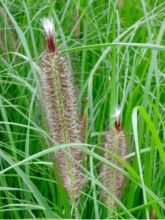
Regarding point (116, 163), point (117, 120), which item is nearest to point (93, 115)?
point (116, 163)

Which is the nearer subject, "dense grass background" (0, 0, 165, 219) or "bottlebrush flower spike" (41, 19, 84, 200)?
"bottlebrush flower spike" (41, 19, 84, 200)

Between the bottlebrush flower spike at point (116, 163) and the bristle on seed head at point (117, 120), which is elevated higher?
the bristle on seed head at point (117, 120)

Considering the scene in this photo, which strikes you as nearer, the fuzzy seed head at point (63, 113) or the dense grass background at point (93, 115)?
the fuzzy seed head at point (63, 113)

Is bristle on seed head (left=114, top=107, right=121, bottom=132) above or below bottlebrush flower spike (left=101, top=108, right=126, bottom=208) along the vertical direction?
above

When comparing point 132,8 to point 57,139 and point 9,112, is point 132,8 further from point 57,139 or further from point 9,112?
point 57,139

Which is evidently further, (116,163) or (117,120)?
(116,163)

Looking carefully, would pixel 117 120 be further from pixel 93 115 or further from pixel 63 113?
pixel 93 115
